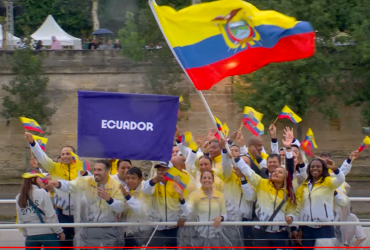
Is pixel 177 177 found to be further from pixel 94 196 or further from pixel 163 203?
pixel 94 196

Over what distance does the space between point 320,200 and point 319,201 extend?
0.05ft

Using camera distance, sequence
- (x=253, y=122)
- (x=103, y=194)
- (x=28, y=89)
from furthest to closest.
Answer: (x=28, y=89), (x=253, y=122), (x=103, y=194)

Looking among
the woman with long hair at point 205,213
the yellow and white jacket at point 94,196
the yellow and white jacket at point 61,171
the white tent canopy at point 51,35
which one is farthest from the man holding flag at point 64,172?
the white tent canopy at point 51,35

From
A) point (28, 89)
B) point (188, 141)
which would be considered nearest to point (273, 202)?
point (188, 141)

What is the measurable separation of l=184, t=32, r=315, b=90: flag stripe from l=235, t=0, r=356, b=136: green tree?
12.8m

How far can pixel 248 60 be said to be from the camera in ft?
27.7

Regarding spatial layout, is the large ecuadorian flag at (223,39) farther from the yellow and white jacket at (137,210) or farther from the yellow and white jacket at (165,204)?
the yellow and white jacket at (137,210)

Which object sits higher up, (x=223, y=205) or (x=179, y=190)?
(x=179, y=190)

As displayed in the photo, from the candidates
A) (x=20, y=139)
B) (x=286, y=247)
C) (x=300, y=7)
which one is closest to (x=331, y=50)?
(x=300, y=7)

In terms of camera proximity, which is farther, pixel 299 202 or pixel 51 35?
pixel 51 35

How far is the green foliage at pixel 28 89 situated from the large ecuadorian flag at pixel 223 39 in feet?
54.8

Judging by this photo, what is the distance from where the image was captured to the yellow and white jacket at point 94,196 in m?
8.21

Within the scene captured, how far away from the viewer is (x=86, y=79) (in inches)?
1025

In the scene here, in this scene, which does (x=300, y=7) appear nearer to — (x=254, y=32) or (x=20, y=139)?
(x=20, y=139)
